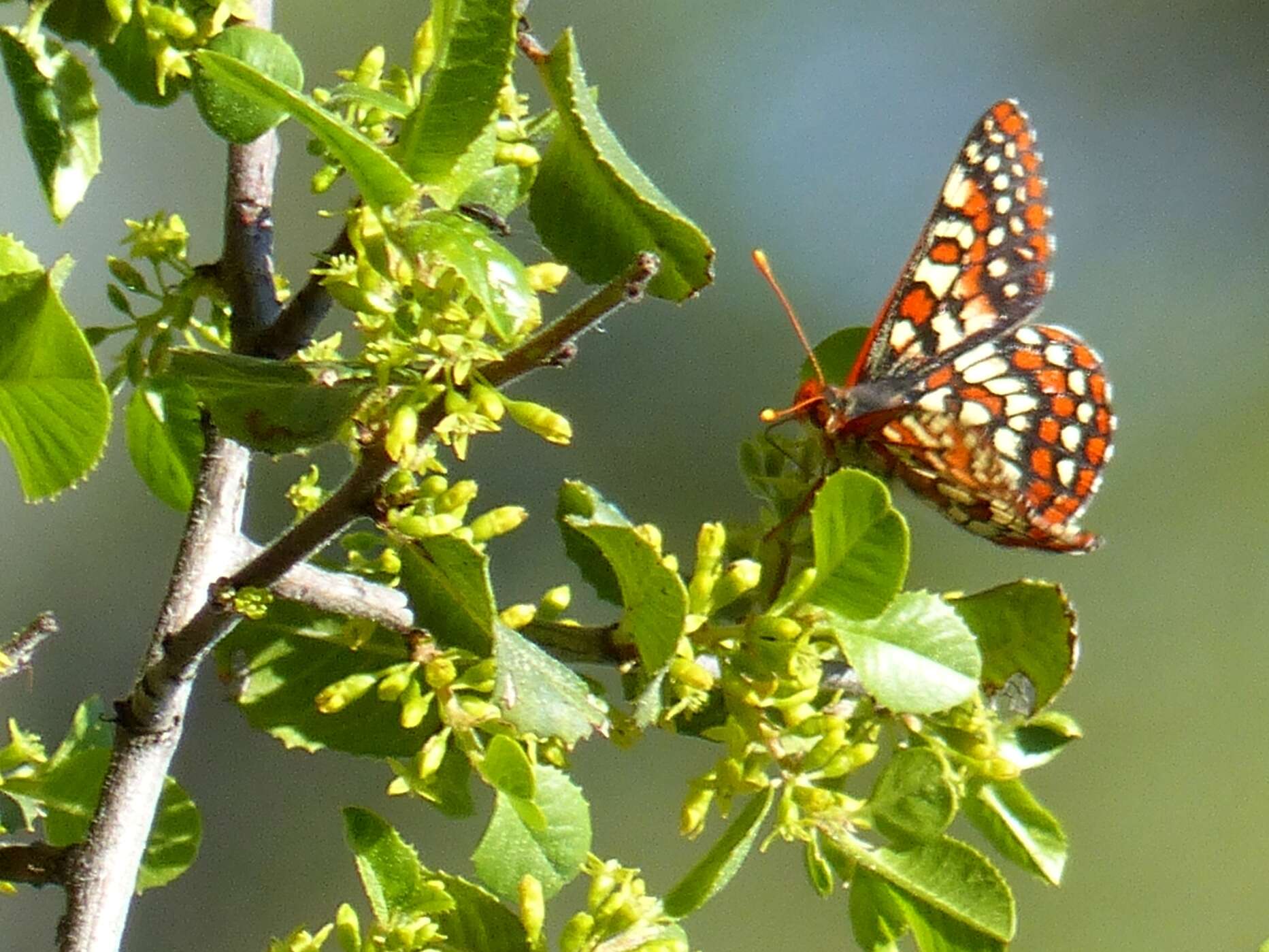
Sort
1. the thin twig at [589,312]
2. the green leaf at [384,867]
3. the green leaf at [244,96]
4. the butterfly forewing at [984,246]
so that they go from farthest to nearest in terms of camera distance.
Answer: the butterfly forewing at [984,246] → the green leaf at [384,867] → the green leaf at [244,96] → the thin twig at [589,312]

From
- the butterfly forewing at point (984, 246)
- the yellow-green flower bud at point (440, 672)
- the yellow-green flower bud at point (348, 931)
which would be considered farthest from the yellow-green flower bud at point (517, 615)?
the butterfly forewing at point (984, 246)

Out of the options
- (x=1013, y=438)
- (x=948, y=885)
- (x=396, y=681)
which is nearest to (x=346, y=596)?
(x=396, y=681)

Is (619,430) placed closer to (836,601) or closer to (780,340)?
(780,340)

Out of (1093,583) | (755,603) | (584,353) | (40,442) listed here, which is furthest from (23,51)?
(1093,583)

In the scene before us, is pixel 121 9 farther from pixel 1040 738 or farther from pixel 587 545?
pixel 1040 738

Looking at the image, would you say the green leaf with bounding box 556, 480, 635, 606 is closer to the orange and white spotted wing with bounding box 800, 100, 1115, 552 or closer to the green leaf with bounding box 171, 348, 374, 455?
the green leaf with bounding box 171, 348, 374, 455

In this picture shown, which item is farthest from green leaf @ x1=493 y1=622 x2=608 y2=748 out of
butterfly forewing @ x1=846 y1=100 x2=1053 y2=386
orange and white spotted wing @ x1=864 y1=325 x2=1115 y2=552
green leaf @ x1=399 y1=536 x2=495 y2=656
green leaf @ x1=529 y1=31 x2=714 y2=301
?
butterfly forewing @ x1=846 y1=100 x2=1053 y2=386

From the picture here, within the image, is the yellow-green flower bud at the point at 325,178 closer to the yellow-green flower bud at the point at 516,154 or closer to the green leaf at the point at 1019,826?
the yellow-green flower bud at the point at 516,154
